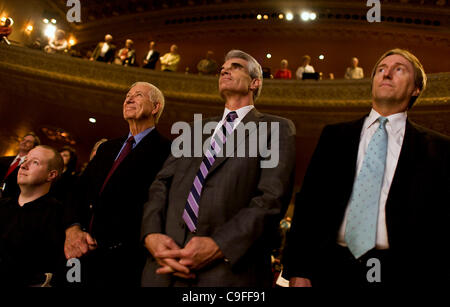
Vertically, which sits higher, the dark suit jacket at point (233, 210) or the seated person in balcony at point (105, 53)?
the seated person in balcony at point (105, 53)

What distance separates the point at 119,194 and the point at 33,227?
27.0 inches

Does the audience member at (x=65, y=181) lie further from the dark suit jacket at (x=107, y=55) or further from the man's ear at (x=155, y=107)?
the dark suit jacket at (x=107, y=55)

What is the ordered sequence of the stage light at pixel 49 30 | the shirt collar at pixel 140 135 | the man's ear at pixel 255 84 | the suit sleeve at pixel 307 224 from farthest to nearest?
the stage light at pixel 49 30, the shirt collar at pixel 140 135, the man's ear at pixel 255 84, the suit sleeve at pixel 307 224

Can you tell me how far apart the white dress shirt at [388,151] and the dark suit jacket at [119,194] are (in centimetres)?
91

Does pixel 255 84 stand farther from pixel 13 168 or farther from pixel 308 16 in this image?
pixel 308 16

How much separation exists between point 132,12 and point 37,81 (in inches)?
197

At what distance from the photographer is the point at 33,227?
221cm

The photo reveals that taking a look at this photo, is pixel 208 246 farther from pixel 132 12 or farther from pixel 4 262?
pixel 132 12

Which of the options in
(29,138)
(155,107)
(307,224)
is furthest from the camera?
(29,138)

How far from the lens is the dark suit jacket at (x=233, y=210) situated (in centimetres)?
147

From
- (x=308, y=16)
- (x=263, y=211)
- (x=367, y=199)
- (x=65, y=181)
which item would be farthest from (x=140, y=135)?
(x=308, y=16)

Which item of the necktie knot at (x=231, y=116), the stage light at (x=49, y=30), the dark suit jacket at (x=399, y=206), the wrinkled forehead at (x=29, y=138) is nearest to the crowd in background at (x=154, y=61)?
the stage light at (x=49, y=30)

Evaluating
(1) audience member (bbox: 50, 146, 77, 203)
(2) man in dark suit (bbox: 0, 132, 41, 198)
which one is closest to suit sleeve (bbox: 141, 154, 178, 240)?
(1) audience member (bbox: 50, 146, 77, 203)
